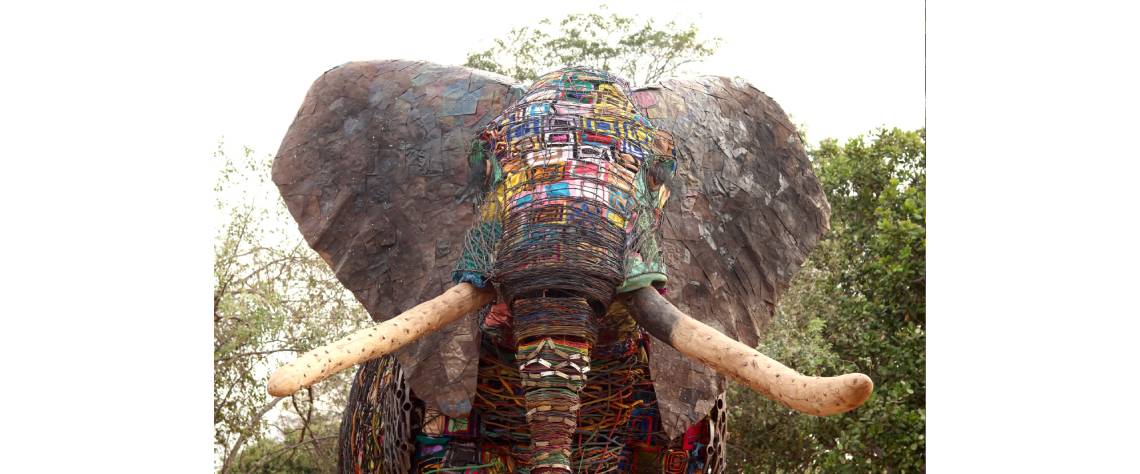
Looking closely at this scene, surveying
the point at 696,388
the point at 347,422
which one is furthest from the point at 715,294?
the point at 347,422

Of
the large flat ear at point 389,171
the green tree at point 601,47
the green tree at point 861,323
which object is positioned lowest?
the large flat ear at point 389,171

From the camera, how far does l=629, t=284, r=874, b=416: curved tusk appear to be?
2.77m

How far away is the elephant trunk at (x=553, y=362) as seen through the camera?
3395 mm

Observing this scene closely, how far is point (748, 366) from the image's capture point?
3.10 metres

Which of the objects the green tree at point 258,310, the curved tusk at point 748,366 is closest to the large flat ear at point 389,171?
the curved tusk at point 748,366

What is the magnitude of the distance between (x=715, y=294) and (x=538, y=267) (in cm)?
94

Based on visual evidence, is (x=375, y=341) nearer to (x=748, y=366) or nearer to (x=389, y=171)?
(x=748, y=366)

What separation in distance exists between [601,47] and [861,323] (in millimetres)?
2465

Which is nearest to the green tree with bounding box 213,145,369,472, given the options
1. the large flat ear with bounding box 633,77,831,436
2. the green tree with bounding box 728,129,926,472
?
the green tree with bounding box 728,129,926,472

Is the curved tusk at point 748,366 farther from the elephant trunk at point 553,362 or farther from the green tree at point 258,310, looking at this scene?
the green tree at point 258,310


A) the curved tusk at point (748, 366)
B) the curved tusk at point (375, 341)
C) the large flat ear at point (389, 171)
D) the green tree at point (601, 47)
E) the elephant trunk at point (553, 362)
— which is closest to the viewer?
the curved tusk at point (748, 366)

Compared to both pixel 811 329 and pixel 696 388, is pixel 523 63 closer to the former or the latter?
pixel 811 329

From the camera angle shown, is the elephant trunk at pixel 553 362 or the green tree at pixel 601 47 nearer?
the elephant trunk at pixel 553 362

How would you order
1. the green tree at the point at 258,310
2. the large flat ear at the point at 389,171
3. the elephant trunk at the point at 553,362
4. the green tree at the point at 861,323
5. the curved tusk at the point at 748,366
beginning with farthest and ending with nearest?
the green tree at the point at 258,310 < the green tree at the point at 861,323 < the large flat ear at the point at 389,171 < the elephant trunk at the point at 553,362 < the curved tusk at the point at 748,366
